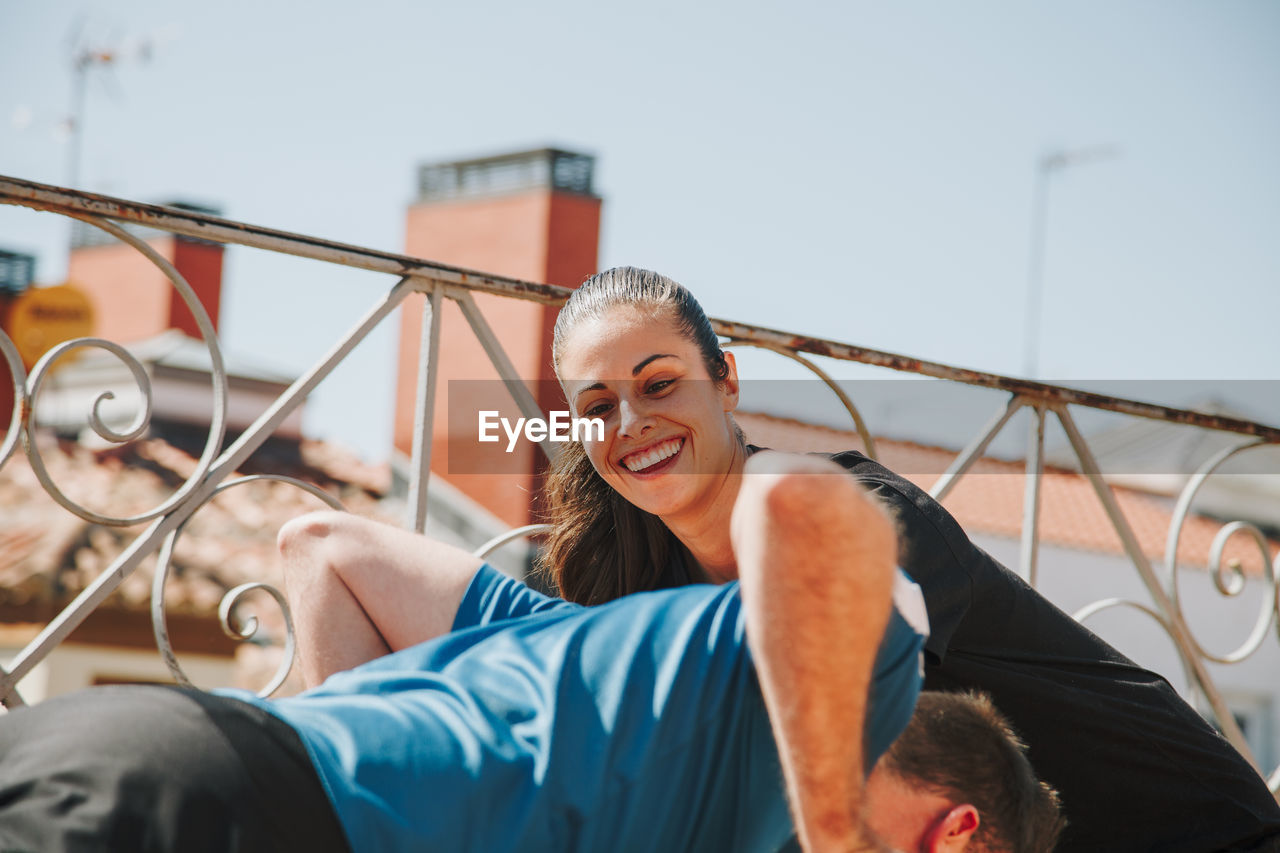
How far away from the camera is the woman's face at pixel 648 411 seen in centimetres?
204

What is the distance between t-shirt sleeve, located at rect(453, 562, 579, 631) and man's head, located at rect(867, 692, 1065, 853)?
1.66 ft

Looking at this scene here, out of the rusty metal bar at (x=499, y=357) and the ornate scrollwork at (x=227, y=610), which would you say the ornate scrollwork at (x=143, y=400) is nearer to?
the ornate scrollwork at (x=227, y=610)

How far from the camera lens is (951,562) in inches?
65.1

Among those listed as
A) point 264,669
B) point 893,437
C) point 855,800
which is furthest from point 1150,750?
point 893,437

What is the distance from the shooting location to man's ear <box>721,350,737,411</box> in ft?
7.38

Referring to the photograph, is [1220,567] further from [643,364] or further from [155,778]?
[155,778]

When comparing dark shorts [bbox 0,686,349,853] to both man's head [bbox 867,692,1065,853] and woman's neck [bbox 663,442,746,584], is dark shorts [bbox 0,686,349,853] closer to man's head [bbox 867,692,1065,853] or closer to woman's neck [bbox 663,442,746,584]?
man's head [bbox 867,692,1065,853]

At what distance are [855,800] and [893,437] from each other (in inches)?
546

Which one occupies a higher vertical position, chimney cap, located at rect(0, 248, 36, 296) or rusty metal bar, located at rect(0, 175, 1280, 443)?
chimney cap, located at rect(0, 248, 36, 296)

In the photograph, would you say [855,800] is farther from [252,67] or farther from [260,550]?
[252,67]

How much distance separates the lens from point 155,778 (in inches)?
41.5

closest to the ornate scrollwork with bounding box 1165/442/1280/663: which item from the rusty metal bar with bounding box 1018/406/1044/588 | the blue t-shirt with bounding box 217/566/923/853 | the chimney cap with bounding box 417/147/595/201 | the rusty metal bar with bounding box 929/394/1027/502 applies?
the rusty metal bar with bounding box 1018/406/1044/588

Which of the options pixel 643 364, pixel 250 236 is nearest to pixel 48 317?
pixel 250 236

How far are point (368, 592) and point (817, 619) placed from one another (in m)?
0.82
